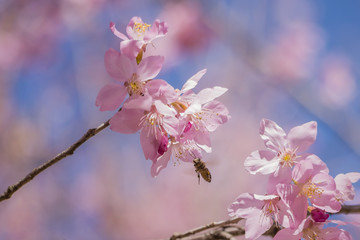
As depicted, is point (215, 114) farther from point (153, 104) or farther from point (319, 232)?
point (319, 232)

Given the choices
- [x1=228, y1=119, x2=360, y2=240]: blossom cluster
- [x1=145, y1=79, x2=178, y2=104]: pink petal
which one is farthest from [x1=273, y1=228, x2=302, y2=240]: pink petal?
[x1=145, y1=79, x2=178, y2=104]: pink petal

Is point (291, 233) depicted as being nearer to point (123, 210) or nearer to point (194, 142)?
point (194, 142)

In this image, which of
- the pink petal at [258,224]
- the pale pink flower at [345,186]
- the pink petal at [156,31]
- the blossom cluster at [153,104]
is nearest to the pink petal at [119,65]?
the blossom cluster at [153,104]

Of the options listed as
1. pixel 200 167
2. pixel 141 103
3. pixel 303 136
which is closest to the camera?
pixel 141 103

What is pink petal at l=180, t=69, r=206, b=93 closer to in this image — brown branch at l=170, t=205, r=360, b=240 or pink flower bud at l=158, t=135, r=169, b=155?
pink flower bud at l=158, t=135, r=169, b=155

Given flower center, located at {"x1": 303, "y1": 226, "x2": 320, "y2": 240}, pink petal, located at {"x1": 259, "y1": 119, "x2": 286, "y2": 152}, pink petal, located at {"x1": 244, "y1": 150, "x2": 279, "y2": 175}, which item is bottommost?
flower center, located at {"x1": 303, "y1": 226, "x2": 320, "y2": 240}

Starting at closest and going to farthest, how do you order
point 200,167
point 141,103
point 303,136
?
point 141,103
point 303,136
point 200,167

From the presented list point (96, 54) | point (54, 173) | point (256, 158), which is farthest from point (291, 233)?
point (96, 54)

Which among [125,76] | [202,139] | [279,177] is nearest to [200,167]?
[202,139]
